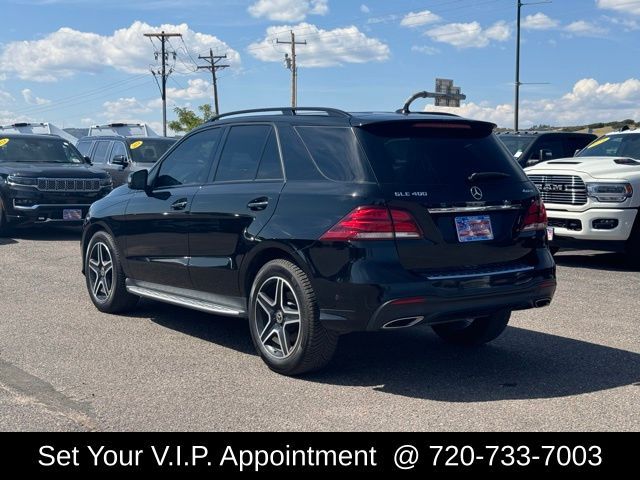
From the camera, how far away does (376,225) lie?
5.50 metres

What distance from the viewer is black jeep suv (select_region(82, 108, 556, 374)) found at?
5520 millimetres

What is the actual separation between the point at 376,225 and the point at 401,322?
2.01 ft

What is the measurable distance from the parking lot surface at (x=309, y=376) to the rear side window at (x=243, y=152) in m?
1.34

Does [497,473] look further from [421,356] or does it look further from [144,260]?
[144,260]

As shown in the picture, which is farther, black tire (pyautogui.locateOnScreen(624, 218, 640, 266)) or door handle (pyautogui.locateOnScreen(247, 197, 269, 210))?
black tire (pyautogui.locateOnScreen(624, 218, 640, 266))

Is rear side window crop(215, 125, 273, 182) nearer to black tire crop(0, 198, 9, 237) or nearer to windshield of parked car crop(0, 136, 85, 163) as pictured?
black tire crop(0, 198, 9, 237)

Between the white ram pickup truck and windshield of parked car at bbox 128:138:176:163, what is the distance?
9019 millimetres

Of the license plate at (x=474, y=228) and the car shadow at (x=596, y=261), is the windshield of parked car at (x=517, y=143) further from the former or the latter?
the license plate at (x=474, y=228)

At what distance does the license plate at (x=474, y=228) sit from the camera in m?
5.73

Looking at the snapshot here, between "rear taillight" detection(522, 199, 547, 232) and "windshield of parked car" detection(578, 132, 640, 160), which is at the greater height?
"windshield of parked car" detection(578, 132, 640, 160)

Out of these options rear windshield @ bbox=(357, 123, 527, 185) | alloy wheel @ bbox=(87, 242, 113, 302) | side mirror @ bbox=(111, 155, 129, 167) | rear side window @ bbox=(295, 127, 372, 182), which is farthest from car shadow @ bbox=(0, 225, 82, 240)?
rear windshield @ bbox=(357, 123, 527, 185)

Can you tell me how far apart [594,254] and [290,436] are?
9.65 metres

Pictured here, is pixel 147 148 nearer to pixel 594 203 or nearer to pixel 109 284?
pixel 594 203

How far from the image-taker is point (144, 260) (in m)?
7.67
